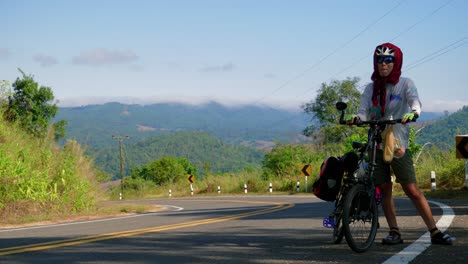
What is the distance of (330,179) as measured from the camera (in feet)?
20.2

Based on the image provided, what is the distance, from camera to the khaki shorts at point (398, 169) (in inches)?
251

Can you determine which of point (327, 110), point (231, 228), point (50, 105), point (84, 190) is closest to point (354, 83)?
point (327, 110)

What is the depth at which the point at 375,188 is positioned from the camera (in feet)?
21.3

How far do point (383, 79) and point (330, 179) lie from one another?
4.01 feet

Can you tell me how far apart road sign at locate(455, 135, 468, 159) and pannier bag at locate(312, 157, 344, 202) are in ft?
35.3

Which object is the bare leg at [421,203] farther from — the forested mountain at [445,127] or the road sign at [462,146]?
the forested mountain at [445,127]

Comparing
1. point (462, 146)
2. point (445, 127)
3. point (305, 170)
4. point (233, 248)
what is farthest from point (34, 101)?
point (445, 127)

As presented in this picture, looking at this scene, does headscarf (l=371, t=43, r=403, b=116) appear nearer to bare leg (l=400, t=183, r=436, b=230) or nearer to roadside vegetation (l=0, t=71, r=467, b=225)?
bare leg (l=400, t=183, r=436, b=230)

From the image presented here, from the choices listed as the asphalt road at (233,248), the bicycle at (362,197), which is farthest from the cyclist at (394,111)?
the asphalt road at (233,248)

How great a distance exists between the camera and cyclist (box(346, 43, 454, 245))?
638cm

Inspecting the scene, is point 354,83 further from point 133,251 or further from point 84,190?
point 133,251

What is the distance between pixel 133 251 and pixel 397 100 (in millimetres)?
3098

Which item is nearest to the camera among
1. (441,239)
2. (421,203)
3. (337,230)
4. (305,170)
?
(441,239)

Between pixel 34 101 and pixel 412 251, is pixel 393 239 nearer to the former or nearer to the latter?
pixel 412 251
